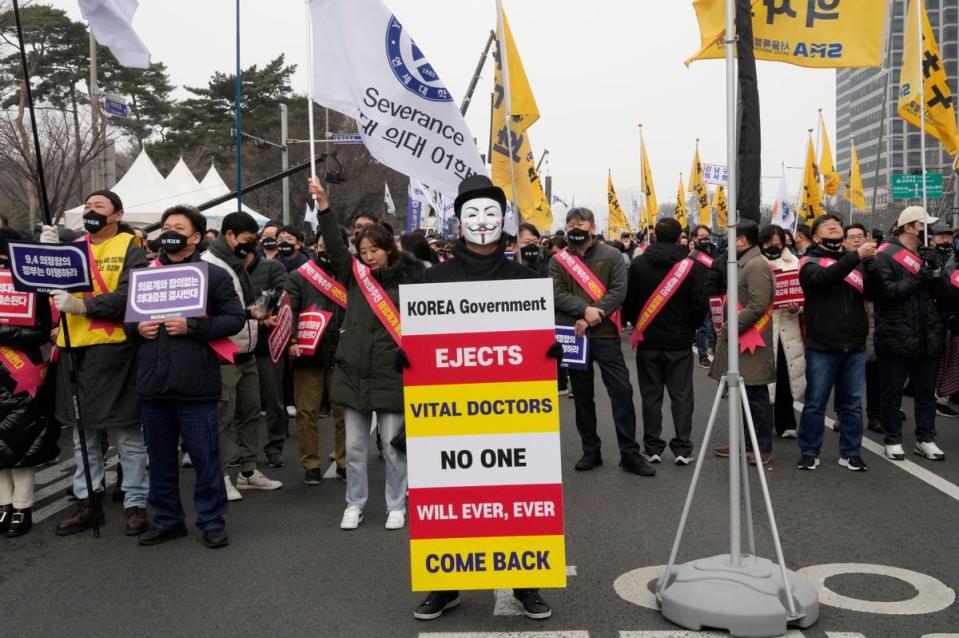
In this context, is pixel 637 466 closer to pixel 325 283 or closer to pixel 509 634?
pixel 325 283

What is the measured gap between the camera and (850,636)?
14.5 ft

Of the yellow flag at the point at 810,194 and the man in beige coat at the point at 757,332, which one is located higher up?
the yellow flag at the point at 810,194

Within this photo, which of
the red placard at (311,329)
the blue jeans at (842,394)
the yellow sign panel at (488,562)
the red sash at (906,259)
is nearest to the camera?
the yellow sign panel at (488,562)

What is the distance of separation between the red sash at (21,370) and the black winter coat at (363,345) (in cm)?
192

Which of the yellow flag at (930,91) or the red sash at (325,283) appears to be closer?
the red sash at (325,283)

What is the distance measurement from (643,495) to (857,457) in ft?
6.33

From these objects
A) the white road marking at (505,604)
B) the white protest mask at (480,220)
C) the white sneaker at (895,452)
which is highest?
the white protest mask at (480,220)

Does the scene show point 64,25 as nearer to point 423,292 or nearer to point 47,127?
point 47,127

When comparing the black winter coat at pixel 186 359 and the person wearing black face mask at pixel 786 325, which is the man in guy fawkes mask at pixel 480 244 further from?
the person wearing black face mask at pixel 786 325

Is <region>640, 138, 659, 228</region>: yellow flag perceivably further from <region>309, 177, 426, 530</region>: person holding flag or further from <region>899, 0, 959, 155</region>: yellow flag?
<region>309, 177, 426, 530</region>: person holding flag

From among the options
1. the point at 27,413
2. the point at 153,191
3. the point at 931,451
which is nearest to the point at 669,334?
the point at 931,451

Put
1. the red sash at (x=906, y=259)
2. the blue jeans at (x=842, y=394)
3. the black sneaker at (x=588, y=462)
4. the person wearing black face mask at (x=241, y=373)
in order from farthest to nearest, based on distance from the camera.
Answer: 1. the red sash at (x=906, y=259)
2. the black sneaker at (x=588, y=462)
3. the blue jeans at (x=842, y=394)
4. the person wearing black face mask at (x=241, y=373)

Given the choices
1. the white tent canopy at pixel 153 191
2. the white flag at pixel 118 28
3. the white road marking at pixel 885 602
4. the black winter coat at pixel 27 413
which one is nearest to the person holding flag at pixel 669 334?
the white road marking at pixel 885 602

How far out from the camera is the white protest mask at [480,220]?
501 centimetres
